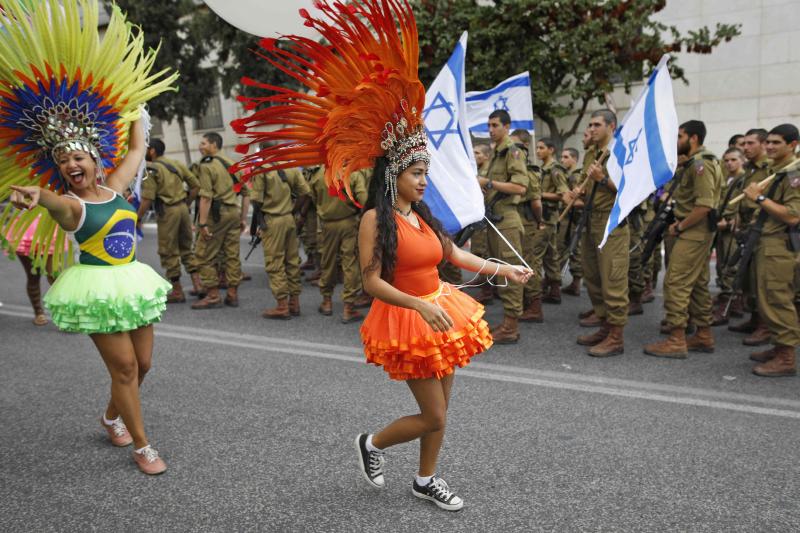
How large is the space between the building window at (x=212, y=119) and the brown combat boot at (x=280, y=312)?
19.2 metres

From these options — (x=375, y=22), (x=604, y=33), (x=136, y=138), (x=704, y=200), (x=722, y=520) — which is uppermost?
(x=604, y=33)

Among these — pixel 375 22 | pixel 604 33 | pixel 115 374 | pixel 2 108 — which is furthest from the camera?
pixel 604 33

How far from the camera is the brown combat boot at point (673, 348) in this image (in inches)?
213

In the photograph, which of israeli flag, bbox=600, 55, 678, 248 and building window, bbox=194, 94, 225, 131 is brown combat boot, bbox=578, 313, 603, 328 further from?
building window, bbox=194, 94, 225, 131

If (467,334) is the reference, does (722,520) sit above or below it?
below

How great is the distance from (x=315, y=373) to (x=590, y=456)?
242 centimetres

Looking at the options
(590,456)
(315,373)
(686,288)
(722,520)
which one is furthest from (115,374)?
(686,288)

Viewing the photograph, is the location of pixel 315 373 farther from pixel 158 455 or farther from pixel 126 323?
pixel 126 323

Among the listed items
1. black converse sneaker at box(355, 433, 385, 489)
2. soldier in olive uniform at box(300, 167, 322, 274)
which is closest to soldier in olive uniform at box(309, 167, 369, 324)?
soldier in olive uniform at box(300, 167, 322, 274)

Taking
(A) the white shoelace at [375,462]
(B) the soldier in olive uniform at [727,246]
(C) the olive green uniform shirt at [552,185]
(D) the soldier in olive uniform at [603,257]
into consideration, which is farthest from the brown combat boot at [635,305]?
(A) the white shoelace at [375,462]

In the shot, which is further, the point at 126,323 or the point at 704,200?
the point at 704,200

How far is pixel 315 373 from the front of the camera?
515cm

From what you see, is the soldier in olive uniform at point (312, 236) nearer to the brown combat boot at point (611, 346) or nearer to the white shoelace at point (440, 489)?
the brown combat boot at point (611, 346)

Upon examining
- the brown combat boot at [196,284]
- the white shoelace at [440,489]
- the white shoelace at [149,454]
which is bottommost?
the white shoelace at [440,489]
